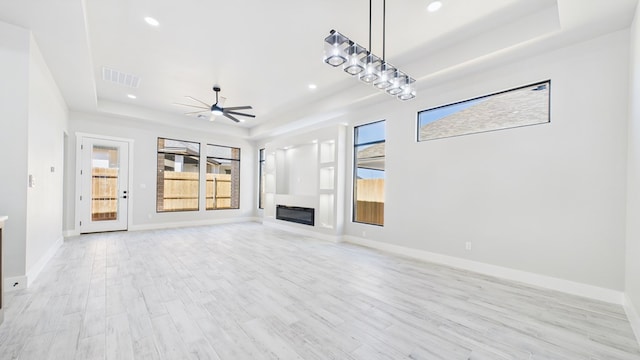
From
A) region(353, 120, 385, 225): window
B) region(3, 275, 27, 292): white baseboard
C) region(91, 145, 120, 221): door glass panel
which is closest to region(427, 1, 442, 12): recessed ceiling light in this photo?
region(353, 120, 385, 225): window

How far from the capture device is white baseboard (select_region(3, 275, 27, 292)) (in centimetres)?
308

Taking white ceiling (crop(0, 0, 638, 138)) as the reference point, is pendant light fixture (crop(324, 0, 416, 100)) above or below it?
below

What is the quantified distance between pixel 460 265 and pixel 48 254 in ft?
22.4

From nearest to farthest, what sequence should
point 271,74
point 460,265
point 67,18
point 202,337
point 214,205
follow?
point 202,337
point 67,18
point 460,265
point 271,74
point 214,205

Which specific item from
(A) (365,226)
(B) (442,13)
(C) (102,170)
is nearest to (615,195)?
(B) (442,13)

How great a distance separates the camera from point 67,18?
2.98m

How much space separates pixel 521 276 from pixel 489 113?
2.43 meters

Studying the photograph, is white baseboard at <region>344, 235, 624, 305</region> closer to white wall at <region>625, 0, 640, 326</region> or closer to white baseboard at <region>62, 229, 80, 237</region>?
white wall at <region>625, 0, 640, 326</region>

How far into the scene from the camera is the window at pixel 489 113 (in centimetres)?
367

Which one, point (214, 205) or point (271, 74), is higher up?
point (271, 74)

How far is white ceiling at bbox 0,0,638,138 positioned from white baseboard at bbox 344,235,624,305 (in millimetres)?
3012

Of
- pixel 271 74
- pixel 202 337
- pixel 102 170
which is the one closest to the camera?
pixel 202 337

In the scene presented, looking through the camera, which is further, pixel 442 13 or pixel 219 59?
pixel 219 59

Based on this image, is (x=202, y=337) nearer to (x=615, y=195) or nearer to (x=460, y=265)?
(x=460, y=265)
